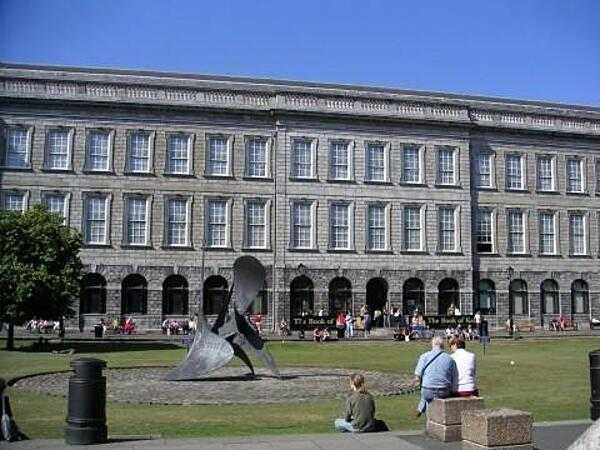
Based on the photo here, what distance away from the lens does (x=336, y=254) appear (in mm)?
55438

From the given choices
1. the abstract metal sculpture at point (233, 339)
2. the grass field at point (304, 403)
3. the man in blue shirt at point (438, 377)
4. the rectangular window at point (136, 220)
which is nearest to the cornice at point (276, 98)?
the rectangular window at point (136, 220)

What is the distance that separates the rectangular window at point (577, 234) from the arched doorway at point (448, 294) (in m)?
11.6

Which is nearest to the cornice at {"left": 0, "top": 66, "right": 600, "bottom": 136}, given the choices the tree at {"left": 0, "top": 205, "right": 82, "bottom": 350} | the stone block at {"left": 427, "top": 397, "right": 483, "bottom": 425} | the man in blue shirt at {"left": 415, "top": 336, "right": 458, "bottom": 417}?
the tree at {"left": 0, "top": 205, "right": 82, "bottom": 350}

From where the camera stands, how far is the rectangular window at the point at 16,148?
2023 inches

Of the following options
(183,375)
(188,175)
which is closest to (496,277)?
(188,175)

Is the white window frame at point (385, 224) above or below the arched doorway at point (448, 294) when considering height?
above

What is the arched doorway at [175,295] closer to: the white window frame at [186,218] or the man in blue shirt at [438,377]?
the white window frame at [186,218]

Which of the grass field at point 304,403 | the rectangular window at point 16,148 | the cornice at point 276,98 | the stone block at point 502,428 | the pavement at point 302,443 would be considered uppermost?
the cornice at point 276,98

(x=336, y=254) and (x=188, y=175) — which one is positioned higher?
(x=188, y=175)

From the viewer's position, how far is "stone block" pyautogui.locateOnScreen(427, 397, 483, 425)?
12133 mm

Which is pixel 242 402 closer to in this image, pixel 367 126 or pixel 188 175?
pixel 188 175

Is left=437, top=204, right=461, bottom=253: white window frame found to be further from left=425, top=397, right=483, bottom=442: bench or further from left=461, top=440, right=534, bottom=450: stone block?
left=461, top=440, right=534, bottom=450: stone block

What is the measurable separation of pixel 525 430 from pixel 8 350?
28305mm

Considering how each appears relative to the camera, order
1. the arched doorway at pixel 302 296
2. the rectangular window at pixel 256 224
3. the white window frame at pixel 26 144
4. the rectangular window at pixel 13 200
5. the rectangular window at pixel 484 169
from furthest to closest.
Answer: the rectangular window at pixel 484 169, the arched doorway at pixel 302 296, the rectangular window at pixel 256 224, the white window frame at pixel 26 144, the rectangular window at pixel 13 200
